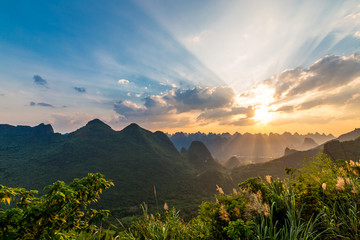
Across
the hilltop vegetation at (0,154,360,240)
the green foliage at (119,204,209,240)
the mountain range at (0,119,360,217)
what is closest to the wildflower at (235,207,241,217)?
the hilltop vegetation at (0,154,360,240)

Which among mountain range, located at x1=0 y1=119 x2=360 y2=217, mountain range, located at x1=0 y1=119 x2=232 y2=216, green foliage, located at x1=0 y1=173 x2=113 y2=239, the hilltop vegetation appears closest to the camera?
green foliage, located at x1=0 y1=173 x2=113 y2=239

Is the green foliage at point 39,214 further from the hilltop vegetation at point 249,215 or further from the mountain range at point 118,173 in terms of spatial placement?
the mountain range at point 118,173

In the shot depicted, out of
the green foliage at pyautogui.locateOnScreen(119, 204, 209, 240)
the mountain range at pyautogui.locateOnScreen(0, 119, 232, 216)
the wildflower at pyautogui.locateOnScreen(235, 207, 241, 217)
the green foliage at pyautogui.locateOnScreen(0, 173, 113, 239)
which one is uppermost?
the green foliage at pyautogui.locateOnScreen(0, 173, 113, 239)

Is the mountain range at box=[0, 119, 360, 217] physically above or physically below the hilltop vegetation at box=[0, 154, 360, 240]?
below

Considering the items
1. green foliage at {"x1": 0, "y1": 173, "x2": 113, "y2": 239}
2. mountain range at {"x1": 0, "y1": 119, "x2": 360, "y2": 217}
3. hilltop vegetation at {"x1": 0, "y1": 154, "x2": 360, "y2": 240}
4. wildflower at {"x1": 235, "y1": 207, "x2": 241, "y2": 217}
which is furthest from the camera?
mountain range at {"x1": 0, "y1": 119, "x2": 360, "y2": 217}

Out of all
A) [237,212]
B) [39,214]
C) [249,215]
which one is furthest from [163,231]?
[39,214]

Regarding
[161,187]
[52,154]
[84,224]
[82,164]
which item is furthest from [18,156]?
[84,224]

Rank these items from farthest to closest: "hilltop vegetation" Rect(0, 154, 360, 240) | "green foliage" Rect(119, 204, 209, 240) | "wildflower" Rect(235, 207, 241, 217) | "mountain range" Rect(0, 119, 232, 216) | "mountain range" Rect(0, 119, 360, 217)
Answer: "mountain range" Rect(0, 119, 232, 216)
"mountain range" Rect(0, 119, 360, 217)
"green foliage" Rect(119, 204, 209, 240)
"wildflower" Rect(235, 207, 241, 217)
"hilltop vegetation" Rect(0, 154, 360, 240)

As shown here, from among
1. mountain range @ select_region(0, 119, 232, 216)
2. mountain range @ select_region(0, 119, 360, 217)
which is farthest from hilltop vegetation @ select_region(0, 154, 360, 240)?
mountain range @ select_region(0, 119, 232, 216)

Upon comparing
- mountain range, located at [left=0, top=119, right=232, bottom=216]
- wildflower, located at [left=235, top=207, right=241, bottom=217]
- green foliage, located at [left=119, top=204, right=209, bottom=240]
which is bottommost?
mountain range, located at [left=0, top=119, right=232, bottom=216]

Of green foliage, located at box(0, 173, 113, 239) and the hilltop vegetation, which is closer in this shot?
green foliage, located at box(0, 173, 113, 239)

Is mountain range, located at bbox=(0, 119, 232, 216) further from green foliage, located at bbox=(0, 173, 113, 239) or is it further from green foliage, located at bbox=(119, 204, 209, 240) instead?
green foliage, located at bbox=(0, 173, 113, 239)

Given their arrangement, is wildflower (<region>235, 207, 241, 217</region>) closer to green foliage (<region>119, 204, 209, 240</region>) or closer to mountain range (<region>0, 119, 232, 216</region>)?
green foliage (<region>119, 204, 209, 240</region>)

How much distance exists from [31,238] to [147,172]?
171m
